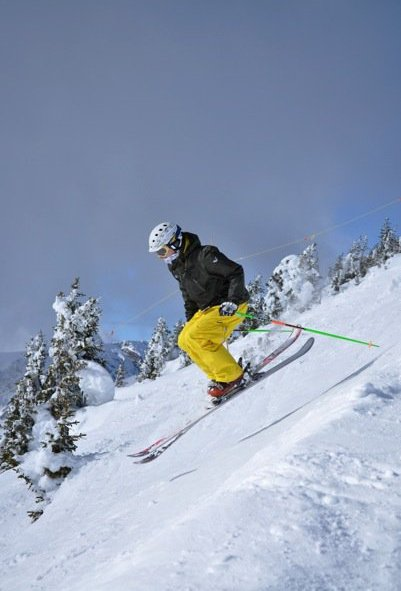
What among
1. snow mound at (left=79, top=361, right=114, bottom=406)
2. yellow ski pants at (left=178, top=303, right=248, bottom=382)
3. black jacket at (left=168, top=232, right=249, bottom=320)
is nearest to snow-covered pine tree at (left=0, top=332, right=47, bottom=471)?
snow mound at (left=79, top=361, right=114, bottom=406)

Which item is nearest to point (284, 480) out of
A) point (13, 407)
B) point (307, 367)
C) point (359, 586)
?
point (359, 586)

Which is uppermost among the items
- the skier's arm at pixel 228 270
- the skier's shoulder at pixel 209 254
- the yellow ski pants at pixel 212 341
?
the skier's shoulder at pixel 209 254

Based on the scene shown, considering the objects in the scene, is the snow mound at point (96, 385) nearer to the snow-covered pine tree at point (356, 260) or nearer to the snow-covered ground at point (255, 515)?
the snow-covered ground at point (255, 515)

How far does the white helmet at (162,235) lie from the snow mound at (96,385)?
19.8 metres

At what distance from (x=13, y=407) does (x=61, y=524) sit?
95.5ft

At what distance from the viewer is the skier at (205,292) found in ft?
24.7

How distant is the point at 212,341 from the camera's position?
7977mm

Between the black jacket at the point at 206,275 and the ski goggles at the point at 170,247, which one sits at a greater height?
the ski goggles at the point at 170,247

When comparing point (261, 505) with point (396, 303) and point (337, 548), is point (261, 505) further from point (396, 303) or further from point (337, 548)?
point (396, 303)

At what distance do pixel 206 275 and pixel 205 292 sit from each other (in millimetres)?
310

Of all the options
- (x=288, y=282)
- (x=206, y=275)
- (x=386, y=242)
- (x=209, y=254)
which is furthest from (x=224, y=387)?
(x=386, y=242)

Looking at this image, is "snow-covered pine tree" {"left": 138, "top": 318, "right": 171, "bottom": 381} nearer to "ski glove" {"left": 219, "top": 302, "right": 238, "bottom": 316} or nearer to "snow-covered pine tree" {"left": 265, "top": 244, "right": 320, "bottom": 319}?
"snow-covered pine tree" {"left": 265, "top": 244, "right": 320, "bottom": 319}

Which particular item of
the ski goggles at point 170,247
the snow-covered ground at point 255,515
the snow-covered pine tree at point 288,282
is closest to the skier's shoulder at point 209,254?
the ski goggles at point 170,247

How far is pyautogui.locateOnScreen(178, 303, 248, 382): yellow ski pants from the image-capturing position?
306 inches
